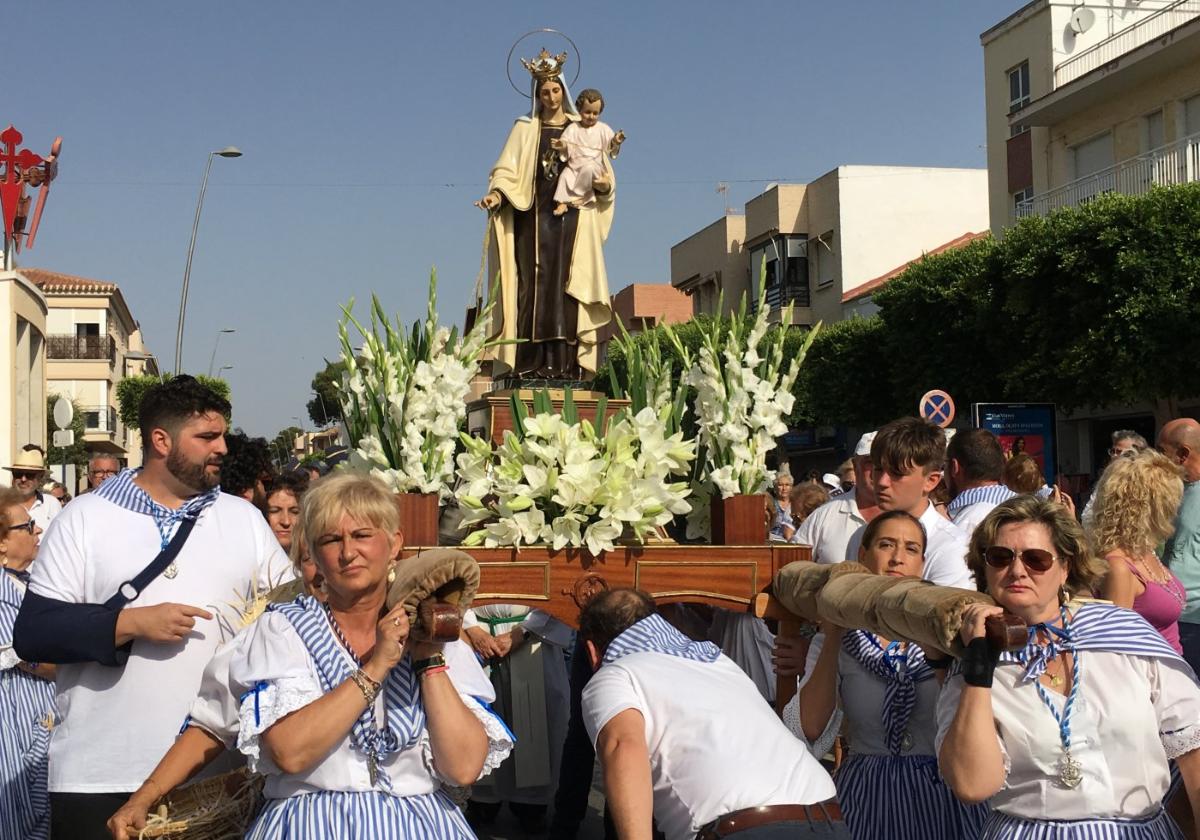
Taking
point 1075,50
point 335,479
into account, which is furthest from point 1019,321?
point 335,479

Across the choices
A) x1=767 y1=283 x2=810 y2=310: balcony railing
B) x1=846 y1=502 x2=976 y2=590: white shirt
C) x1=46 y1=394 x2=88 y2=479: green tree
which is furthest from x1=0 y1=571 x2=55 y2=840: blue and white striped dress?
x1=46 y1=394 x2=88 y2=479: green tree

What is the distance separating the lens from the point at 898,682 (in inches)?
159

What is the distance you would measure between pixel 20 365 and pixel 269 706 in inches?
1122

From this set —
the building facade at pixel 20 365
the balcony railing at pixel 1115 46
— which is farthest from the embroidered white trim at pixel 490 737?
the balcony railing at pixel 1115 46

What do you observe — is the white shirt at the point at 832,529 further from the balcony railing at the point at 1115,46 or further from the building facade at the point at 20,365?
the balcony railing at the point at 1115,46

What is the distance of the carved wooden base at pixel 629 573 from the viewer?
449cm

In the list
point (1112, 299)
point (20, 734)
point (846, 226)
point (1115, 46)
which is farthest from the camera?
point (846, 226)

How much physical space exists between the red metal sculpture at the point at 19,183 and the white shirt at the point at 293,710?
25.2 m

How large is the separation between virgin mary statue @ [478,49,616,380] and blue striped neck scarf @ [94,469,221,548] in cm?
313

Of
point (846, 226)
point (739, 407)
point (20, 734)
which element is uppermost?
point (846, 226)

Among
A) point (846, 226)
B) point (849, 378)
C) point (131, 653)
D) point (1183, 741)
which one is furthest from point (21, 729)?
point (846, 226)

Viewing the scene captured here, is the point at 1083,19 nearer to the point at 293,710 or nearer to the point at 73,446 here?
the point at 293,710

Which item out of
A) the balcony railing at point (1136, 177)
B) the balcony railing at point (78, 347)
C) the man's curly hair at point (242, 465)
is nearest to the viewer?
the man's curly hair at point (242, 465)

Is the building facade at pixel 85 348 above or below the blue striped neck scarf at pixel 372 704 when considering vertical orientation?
above
